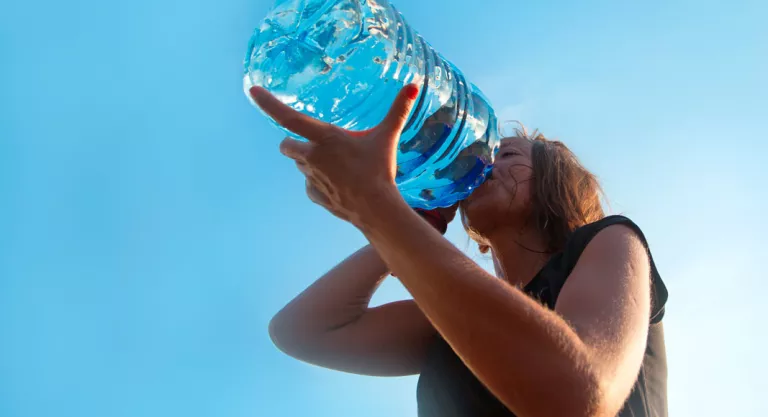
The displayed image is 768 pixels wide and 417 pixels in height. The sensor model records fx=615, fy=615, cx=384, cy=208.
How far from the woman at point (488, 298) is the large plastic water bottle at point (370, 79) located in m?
0.16

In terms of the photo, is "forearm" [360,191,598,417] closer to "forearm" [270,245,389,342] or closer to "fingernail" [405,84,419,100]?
"fingernail" [405,84,419,100]

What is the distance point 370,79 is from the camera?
2.19 m

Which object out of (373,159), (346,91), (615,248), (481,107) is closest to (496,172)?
(481,107)

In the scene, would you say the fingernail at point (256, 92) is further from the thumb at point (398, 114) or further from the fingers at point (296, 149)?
the thumb at point (398, 114)

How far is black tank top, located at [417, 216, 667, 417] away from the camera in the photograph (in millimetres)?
1797

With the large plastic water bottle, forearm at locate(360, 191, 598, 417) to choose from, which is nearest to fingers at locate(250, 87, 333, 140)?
forearm at locate(360, 191, 598, 417)

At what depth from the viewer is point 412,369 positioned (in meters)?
2.49

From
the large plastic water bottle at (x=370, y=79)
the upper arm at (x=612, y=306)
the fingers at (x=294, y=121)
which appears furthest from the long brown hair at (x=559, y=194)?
the fingers at (x=294, y=121)

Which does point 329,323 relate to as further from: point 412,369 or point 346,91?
point 346,91

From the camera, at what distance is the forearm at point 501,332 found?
47.1 inches

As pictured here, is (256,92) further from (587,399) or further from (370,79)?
(587,399)

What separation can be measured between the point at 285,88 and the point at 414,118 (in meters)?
0.57

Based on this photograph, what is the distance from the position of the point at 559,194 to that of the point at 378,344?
953mm

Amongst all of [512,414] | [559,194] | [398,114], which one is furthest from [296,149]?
[559,194]
